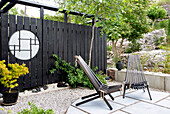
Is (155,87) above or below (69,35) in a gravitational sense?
below

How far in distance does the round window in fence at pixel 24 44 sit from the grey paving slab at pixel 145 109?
2.75 meters

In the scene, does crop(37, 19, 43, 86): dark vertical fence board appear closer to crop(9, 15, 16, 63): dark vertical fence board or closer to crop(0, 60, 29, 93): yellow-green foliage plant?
crop(9, 15, 16, 63): dark vertical fence board

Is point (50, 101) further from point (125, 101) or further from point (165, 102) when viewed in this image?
point (165, 102)

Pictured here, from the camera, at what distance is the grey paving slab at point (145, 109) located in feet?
8.51

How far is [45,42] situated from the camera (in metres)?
4.28

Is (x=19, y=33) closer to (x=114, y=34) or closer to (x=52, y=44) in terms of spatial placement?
(x=52, y=44)

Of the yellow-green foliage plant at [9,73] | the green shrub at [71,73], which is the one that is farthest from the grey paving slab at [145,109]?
the yellow-green foliage plant at [9,73]

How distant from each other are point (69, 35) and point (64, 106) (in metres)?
2.52

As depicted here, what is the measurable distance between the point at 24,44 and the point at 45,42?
0.61 m

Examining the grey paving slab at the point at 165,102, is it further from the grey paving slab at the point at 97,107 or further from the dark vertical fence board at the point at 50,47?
the dark vertical fence board at the point at 50,47

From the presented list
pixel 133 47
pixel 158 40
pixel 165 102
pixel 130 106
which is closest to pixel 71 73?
pixel 130 106

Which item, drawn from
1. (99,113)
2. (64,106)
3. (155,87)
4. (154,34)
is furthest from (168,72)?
(154,34)

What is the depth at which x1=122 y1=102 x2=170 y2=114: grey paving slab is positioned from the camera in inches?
102

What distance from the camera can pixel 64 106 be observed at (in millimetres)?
2953
